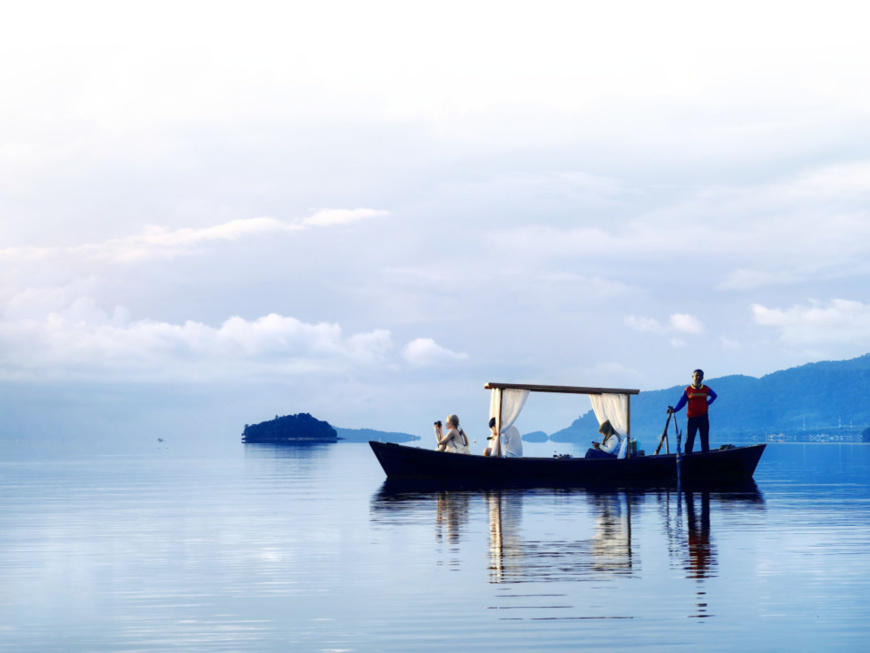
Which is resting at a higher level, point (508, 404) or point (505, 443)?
point (508, 404)

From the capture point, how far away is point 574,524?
856 inches

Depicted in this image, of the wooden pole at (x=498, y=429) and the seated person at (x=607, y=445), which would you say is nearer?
the wooden pole at (x=498, y=429)

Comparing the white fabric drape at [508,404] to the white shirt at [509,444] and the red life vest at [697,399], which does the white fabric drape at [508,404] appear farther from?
the red life vest at [697,399]

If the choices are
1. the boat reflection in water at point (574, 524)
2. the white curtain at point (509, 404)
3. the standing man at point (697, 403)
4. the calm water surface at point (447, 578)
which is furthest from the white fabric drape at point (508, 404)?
the calm water surface at point (447, 578)

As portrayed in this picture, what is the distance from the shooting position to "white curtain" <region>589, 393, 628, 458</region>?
34312 millimetres

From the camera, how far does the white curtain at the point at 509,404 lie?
3394cm

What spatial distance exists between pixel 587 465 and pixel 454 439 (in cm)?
454

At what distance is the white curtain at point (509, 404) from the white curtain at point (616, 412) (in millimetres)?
2465

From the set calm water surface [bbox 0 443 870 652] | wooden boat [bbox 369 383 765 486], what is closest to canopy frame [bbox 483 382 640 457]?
wooden boat [bbox 369 383 765 486]

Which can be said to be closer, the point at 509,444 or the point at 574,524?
the point at 574,524

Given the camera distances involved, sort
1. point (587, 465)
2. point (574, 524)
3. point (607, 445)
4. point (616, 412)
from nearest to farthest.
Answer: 1. point (574, 524)
2. point (587, 465)
3. point (607, 445)
4. point (616, 412)

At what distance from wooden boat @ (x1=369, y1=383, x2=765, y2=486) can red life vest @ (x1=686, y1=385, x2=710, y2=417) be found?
156 cm

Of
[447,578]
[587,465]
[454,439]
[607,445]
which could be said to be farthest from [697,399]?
[447,578]

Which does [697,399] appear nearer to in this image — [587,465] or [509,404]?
[587,465]
